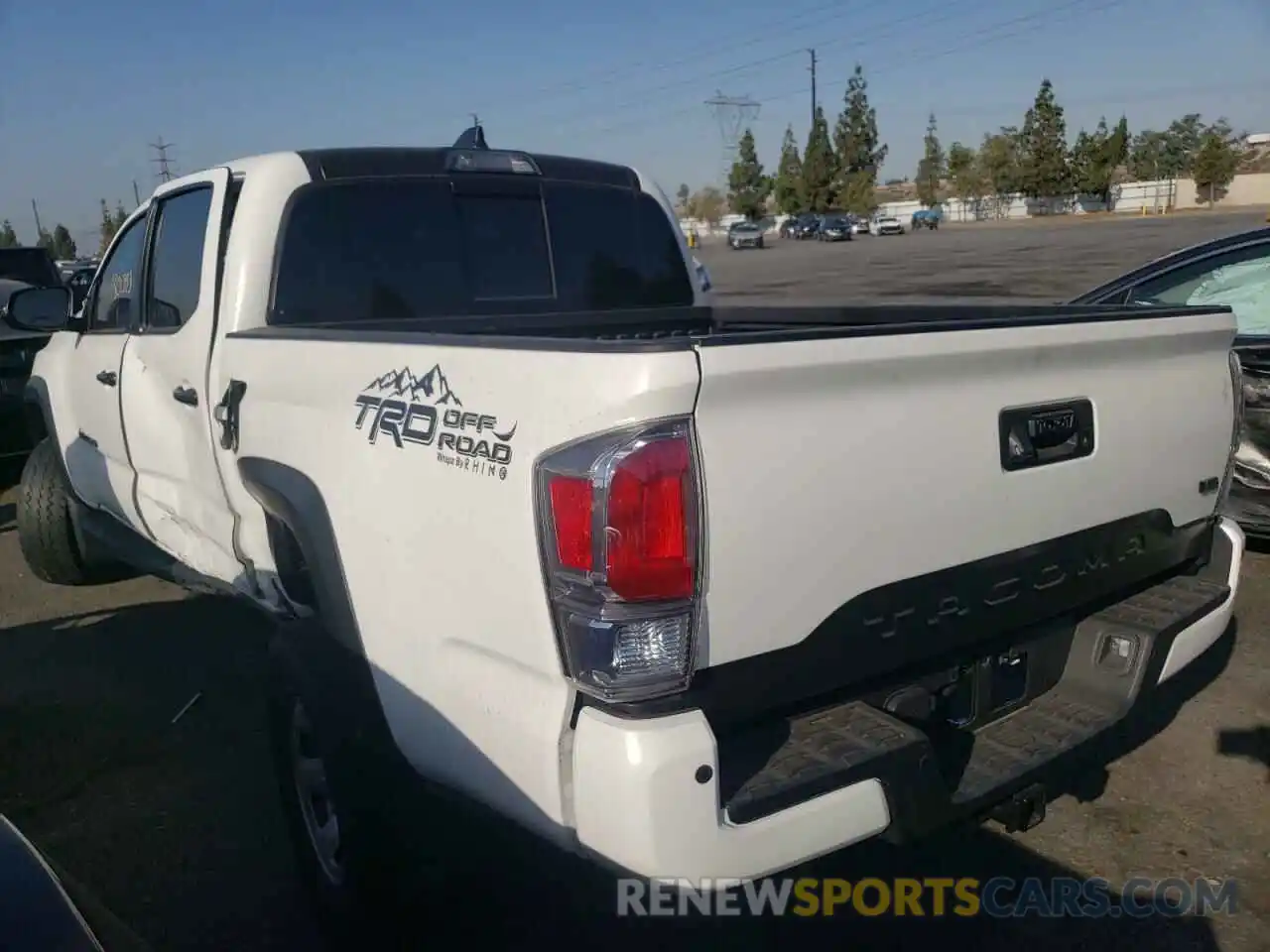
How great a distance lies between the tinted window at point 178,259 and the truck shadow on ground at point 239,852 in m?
1.55

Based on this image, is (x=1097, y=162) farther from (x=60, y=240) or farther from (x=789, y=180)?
(x=60, y=240)

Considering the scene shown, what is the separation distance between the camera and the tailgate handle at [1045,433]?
252 cm

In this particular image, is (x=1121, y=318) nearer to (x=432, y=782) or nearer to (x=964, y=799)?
(x=964, y=799)

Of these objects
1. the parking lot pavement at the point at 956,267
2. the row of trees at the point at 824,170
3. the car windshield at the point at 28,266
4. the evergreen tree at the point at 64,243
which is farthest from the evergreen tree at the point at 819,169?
the car windshield at the point at 28,266

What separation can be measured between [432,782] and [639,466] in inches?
41.3

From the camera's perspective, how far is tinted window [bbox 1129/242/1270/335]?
5539mm

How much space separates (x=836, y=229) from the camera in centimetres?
6122

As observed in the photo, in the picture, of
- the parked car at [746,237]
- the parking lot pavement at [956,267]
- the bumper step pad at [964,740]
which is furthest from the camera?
the parked car at [746,237]

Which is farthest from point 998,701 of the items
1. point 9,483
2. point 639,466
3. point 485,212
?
point 9,483

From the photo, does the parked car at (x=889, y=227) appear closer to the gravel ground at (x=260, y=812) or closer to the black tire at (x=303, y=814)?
the gravel ground at (x=260, y=812)

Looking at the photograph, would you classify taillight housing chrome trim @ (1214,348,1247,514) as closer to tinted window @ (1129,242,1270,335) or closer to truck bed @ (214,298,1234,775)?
truck bed @ (214,298,1234,775)

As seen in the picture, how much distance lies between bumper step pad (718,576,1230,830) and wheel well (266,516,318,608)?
5.24 ft

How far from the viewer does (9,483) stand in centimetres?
930

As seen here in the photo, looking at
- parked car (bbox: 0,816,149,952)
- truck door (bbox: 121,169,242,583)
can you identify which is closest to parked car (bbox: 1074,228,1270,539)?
truck door (bbox: 121,169,242,583)
